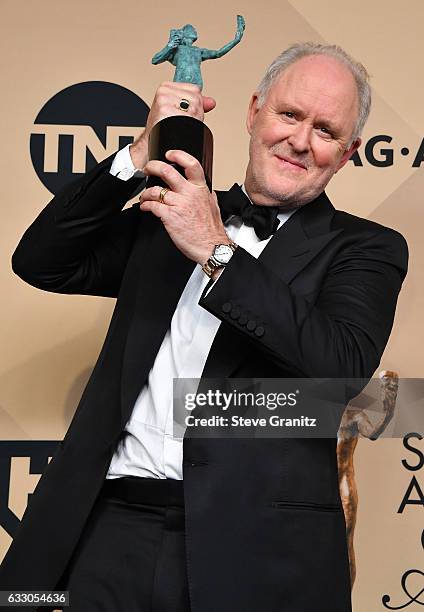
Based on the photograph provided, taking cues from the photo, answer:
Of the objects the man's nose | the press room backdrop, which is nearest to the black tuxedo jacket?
the man's nose

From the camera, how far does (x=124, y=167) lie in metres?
1.45

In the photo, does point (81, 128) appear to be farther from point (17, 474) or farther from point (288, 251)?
point (288, 251)

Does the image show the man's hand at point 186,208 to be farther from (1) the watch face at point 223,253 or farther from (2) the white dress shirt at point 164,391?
(2) the white dress shirt at point 164,391

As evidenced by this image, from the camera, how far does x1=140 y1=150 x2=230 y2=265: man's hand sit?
4.02 feet

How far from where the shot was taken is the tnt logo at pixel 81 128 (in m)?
2.45

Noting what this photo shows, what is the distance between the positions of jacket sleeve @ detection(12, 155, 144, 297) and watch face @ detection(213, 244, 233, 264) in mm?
270

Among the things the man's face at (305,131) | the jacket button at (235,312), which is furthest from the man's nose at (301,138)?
the jacket button at (235,312)

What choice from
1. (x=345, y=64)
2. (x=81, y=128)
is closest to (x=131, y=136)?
(x=81, y=128)

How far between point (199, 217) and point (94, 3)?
147 cm

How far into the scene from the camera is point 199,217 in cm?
123

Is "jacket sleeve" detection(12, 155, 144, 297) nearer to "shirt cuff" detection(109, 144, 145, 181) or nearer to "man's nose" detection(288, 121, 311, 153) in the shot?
"shirt cuff" detection(109, 144, 145, 181)

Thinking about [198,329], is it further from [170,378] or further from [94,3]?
[94,3]

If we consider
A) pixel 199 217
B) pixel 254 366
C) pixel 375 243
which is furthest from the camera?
pixel 375 243

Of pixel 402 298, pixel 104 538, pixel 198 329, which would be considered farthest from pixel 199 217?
pixel 402 298
